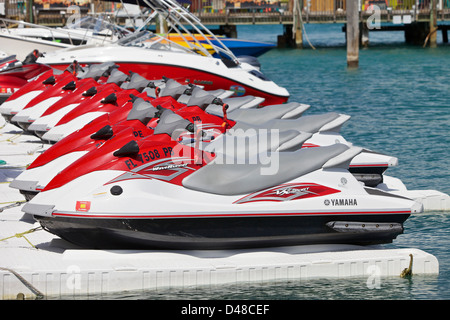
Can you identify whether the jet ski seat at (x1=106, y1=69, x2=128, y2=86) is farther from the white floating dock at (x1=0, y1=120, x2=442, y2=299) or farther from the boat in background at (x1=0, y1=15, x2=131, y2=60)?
the boat in background at (x1=0, y1=15, x2=131, y2=60)

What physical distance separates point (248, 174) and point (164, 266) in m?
1.14

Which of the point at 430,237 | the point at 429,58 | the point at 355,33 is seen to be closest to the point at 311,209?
the point at 430,237

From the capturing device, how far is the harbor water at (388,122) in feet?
24.8

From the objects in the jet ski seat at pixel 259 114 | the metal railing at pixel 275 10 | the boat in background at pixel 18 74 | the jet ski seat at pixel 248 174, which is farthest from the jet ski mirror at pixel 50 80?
the metal railing at pixel 275 10

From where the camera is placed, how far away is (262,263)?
303 inches

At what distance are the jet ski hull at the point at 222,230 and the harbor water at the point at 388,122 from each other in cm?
46

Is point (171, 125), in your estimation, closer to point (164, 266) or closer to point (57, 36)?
point (164, 266)

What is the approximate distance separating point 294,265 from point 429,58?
34081 millimetres

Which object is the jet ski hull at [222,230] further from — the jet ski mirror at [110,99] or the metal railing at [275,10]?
the metal railing at [275,10]

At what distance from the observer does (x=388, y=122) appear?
20844 millimetres

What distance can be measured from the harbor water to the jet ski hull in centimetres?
46

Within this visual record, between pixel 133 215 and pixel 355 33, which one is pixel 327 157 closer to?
pixel 133 215

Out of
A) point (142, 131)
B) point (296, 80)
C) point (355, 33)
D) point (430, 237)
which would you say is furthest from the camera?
point (296, 80)

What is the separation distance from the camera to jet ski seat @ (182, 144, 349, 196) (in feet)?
25.4
